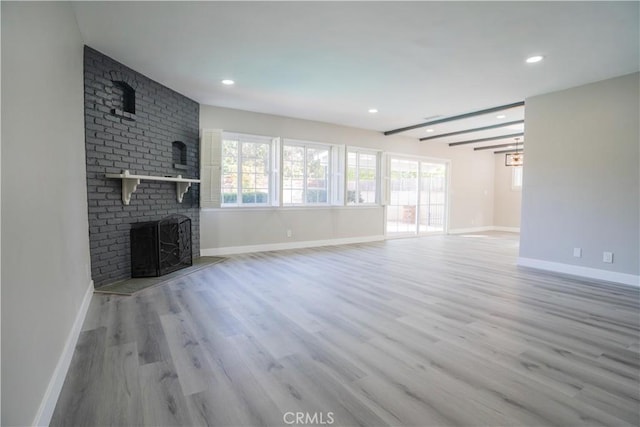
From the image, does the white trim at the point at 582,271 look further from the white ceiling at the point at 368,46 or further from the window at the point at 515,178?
the window at the point at 515,178

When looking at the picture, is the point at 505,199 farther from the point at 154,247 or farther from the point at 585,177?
the point at 154,247

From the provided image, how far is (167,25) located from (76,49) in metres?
0.84

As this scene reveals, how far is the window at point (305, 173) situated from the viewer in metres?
6.36

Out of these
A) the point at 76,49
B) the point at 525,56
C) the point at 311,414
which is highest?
the point at 525,56

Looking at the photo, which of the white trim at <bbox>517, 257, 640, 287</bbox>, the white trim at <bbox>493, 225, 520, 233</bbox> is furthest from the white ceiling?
the white trim at <bbox>493, 225, 520, 233</bbox>

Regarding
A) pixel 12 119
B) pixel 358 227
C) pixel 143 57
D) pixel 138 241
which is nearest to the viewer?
pixel 12 119

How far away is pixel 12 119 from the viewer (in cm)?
130

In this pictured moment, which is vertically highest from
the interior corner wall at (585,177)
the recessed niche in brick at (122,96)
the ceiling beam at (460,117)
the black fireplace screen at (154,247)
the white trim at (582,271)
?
the ceiling beam at (460,117)

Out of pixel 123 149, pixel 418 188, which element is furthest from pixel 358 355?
pixel 418 188

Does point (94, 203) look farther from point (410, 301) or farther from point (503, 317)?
point (503, 317)

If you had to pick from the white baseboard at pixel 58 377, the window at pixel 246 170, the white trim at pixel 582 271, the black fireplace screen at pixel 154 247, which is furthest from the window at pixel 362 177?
the white baseboard at pixel 58 377

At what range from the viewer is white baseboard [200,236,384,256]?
5.64m

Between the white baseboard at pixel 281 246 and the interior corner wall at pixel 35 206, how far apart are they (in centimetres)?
308

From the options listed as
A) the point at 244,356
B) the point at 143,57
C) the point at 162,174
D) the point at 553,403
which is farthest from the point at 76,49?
the point at 553,403
